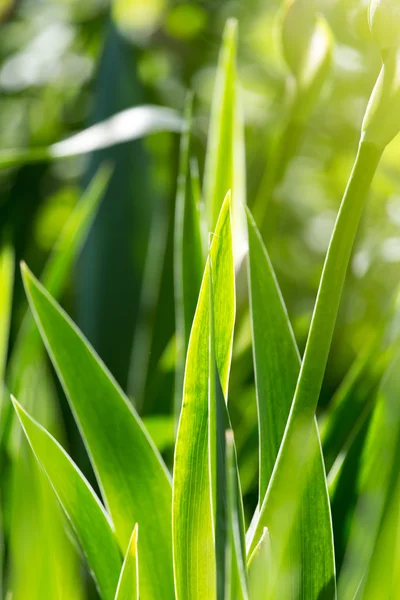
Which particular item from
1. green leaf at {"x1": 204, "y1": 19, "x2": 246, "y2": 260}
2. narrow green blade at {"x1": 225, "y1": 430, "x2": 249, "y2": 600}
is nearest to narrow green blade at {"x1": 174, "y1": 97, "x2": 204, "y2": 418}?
green leaf at {"x1": 204, "y1": 19, "x2": 246, "y2": 260}

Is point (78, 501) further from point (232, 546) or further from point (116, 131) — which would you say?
point (116, 131)

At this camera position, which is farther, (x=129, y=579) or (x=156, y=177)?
(x=156, y=177)

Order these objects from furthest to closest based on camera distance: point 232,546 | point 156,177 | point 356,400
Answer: point 156,177 < point 356,400 < point 232,546

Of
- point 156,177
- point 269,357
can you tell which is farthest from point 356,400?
point 156,177

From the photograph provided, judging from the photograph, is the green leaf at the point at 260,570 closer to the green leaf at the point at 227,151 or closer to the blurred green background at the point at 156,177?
the blurred green background at the point at 156,177

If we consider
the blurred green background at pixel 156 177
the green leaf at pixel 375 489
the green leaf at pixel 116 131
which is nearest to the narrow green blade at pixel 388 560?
the green leaf at pixel 375 489

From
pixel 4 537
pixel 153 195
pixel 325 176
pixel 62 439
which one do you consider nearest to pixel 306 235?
pixel 325 176
